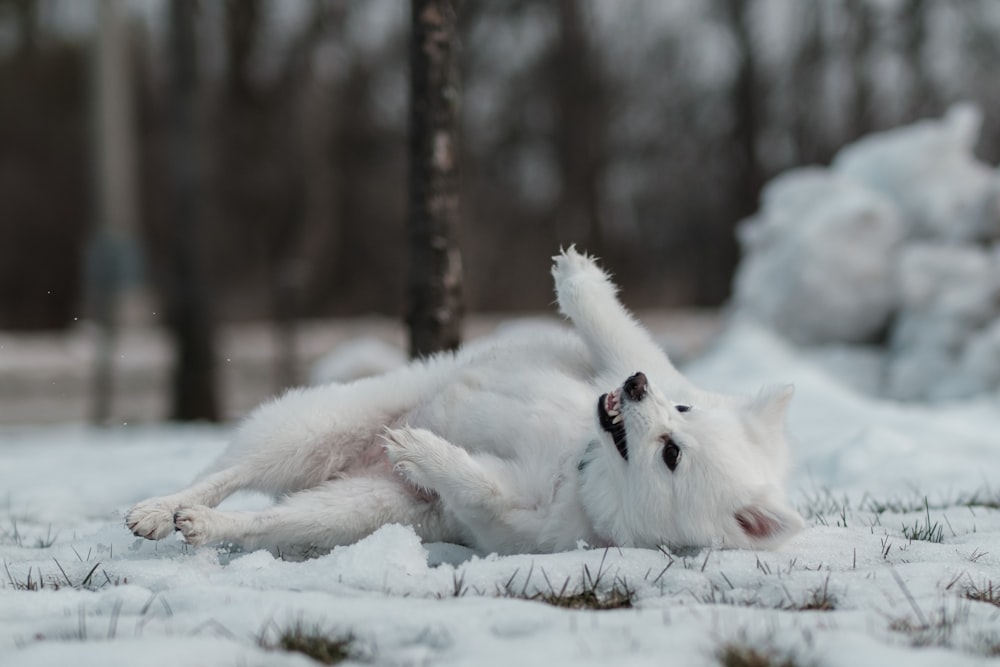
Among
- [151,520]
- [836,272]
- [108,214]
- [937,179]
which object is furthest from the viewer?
[108,214]

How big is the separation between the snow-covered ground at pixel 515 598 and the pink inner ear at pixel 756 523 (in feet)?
0.35

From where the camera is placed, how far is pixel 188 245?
12.1 metres

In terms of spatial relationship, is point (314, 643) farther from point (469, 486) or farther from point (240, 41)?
point (240, 41)

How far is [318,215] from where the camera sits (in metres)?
24.5

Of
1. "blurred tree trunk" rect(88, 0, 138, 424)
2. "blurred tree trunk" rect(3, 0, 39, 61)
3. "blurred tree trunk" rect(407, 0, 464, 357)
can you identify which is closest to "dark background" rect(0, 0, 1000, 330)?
"blurred tree trunk" rect(3, 0, 39, 61)

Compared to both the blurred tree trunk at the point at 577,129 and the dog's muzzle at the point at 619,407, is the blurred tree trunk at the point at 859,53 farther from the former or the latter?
the dog's muzzle at the point at 619,407

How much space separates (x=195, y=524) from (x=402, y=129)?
22220 mm

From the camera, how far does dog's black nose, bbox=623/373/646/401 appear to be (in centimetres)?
353

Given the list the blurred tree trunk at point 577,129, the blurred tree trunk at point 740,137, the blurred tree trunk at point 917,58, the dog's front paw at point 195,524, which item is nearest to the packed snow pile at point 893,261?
the blurred tree trunk at point 577,129

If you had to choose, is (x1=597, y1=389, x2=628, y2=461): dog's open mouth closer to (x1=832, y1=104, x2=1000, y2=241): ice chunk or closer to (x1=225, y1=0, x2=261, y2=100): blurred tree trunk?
(x1=832, y1=104, x2=1000, y2=241): ice chunk

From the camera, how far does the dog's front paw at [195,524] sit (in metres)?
3.58

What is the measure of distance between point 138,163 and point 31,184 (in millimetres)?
2680

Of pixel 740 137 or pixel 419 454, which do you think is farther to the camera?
pixel 740 137

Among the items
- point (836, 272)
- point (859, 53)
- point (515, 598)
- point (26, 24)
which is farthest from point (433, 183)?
point (26, 24)
